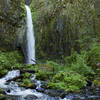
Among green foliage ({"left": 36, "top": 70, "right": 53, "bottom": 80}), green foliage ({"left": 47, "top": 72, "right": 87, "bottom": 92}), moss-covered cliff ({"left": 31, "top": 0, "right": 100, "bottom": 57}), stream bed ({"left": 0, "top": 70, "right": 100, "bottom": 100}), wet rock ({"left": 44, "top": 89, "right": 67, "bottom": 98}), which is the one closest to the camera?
stream bed ({"left": 0, "top": 70, "right": 100, "bottom": 100})

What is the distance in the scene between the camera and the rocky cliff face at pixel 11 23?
1515 cm

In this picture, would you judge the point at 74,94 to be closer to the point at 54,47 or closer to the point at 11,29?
the point at 54,47

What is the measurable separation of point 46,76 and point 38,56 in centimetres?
750

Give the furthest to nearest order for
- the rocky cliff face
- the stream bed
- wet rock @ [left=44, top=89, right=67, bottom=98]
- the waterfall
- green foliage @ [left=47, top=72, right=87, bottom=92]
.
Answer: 1. the waterfall
2. the rocky cliff face
3. green foliage @ [left=47, top=72, right=87, bottom=92]
4. wet rock @ [left=44, top=89, right=67, bottom=98]
5. the stream bed

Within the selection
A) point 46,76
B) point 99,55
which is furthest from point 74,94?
point 99,55

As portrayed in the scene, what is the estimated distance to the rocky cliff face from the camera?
1515cm

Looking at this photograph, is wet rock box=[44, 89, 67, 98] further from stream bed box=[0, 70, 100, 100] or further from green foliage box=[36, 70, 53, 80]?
green foliage box=[36, 70, 53, 80]

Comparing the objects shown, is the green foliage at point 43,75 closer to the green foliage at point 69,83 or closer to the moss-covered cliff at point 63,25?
the green foliage at point 69,83

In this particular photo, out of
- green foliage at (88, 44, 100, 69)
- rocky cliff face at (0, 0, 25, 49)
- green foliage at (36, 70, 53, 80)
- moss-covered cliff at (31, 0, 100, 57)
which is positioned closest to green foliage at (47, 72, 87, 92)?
green foliage at (36, 70, 53, 80)

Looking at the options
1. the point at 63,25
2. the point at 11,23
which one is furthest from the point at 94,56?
the point at 11,23

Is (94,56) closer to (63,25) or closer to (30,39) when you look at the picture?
(63,25)

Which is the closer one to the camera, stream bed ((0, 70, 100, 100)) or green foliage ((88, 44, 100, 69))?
stream bed ((0, 70, 100, 100))

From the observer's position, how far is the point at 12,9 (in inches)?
613

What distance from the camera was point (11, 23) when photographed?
15.6 meters
